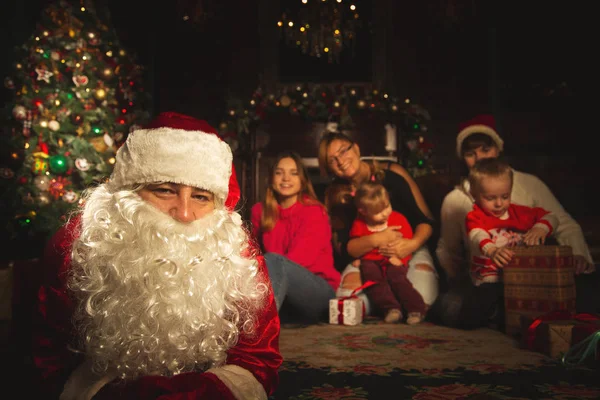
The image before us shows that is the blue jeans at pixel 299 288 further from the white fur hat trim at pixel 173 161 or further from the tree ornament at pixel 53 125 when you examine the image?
the tree ornament at pixel 53 125

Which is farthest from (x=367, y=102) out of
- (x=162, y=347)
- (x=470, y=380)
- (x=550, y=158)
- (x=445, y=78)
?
(x=162, y=347)

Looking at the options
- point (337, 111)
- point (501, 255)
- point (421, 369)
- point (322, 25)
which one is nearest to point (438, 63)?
point (337, 111)

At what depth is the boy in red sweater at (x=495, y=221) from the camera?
10.4ft

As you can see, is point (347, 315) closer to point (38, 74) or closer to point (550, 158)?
point (38, 74)

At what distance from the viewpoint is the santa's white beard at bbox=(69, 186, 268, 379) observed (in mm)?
1319

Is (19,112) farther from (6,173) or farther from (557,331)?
(557,331)

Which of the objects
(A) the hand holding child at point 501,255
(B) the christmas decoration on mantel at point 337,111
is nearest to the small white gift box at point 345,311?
(A) the hand holding child at point 501,255

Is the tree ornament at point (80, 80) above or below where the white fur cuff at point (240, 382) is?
above

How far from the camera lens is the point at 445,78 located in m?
6.85

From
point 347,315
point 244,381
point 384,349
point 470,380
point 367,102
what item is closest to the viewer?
point 244,381

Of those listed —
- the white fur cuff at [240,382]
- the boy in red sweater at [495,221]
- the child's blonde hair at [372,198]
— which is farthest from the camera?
the child's blonde hair at [372,198]

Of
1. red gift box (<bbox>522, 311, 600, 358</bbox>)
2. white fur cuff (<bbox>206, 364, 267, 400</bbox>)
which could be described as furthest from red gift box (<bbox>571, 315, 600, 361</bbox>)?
white fur cuff (<bbox>206, 364, 267, 400</bbox>)

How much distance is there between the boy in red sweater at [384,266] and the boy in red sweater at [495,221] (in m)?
0.43

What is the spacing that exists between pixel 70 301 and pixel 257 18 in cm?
606
